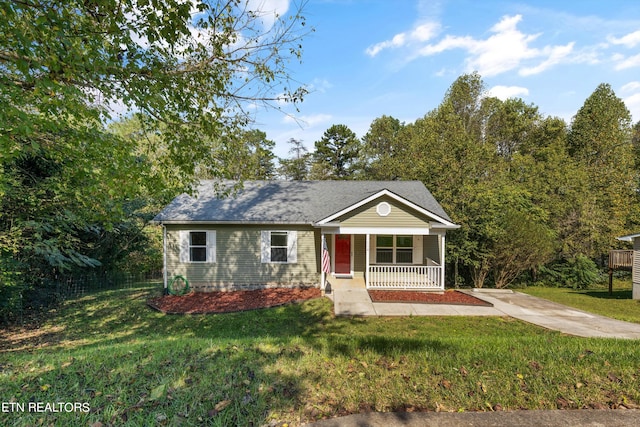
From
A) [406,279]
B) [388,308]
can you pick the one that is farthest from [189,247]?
[406,279]

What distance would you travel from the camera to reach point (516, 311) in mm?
9664

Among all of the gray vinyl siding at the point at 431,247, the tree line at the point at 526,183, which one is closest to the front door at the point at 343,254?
the gray vinyl siding at the point at 431,247

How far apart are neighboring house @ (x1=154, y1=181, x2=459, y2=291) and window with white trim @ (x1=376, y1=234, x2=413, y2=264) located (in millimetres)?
47

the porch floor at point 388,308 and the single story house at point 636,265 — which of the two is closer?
the porch floor at point 388,308

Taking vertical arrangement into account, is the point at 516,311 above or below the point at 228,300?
above

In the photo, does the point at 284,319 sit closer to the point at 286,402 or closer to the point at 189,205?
the point at 286,402

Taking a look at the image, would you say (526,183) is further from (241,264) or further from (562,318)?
(241,264)

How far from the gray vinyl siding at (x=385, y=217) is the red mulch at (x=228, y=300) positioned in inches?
129

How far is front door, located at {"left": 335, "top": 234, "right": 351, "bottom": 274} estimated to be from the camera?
1416 centimetres

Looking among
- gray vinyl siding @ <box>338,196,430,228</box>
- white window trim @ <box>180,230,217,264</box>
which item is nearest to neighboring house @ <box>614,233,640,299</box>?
gray vinyl siding @ <box>338,196,430,228</box>

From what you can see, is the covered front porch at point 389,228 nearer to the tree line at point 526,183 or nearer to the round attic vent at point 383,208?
the round attic vent at point 383,208

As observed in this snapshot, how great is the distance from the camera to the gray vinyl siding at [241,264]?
12867mm

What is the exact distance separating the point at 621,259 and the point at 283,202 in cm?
1664

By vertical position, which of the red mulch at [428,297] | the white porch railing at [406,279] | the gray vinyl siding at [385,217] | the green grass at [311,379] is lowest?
the red mulch at [428,297]
